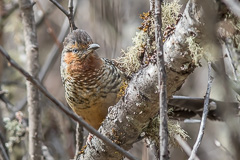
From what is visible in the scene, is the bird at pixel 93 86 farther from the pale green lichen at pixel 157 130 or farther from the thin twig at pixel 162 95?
the thin twig at pixel 162 95

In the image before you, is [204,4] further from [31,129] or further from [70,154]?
[70,154]

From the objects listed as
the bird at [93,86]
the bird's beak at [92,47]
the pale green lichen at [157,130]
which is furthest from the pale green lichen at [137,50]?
the bird's beak at [92,47]

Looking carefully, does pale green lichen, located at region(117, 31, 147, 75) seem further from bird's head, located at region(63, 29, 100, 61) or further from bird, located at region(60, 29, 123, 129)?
bird's head, located at region(63, 29, 100, 61)

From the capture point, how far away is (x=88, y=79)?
2.97m

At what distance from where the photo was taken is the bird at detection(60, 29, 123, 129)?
2844 mm

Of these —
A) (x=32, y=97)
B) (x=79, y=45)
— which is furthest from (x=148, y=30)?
(x=32, y=97)

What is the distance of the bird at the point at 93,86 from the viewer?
283 centimetres

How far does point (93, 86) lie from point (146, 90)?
3.37ft

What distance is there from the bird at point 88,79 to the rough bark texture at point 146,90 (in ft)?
1.47

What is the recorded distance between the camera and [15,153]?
470 centimetres

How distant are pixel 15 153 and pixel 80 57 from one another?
7.07ft

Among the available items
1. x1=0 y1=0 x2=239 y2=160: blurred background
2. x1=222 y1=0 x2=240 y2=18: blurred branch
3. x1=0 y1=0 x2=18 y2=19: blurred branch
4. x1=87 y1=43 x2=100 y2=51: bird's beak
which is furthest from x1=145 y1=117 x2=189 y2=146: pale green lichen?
x1=0 y1=0 x2=18 y2=19: blurred branch

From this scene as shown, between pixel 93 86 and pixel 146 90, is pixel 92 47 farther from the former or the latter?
pixel 146 90

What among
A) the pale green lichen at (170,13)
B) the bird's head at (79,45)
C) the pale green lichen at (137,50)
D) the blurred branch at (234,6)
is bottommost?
the bird's head at (79,45)
